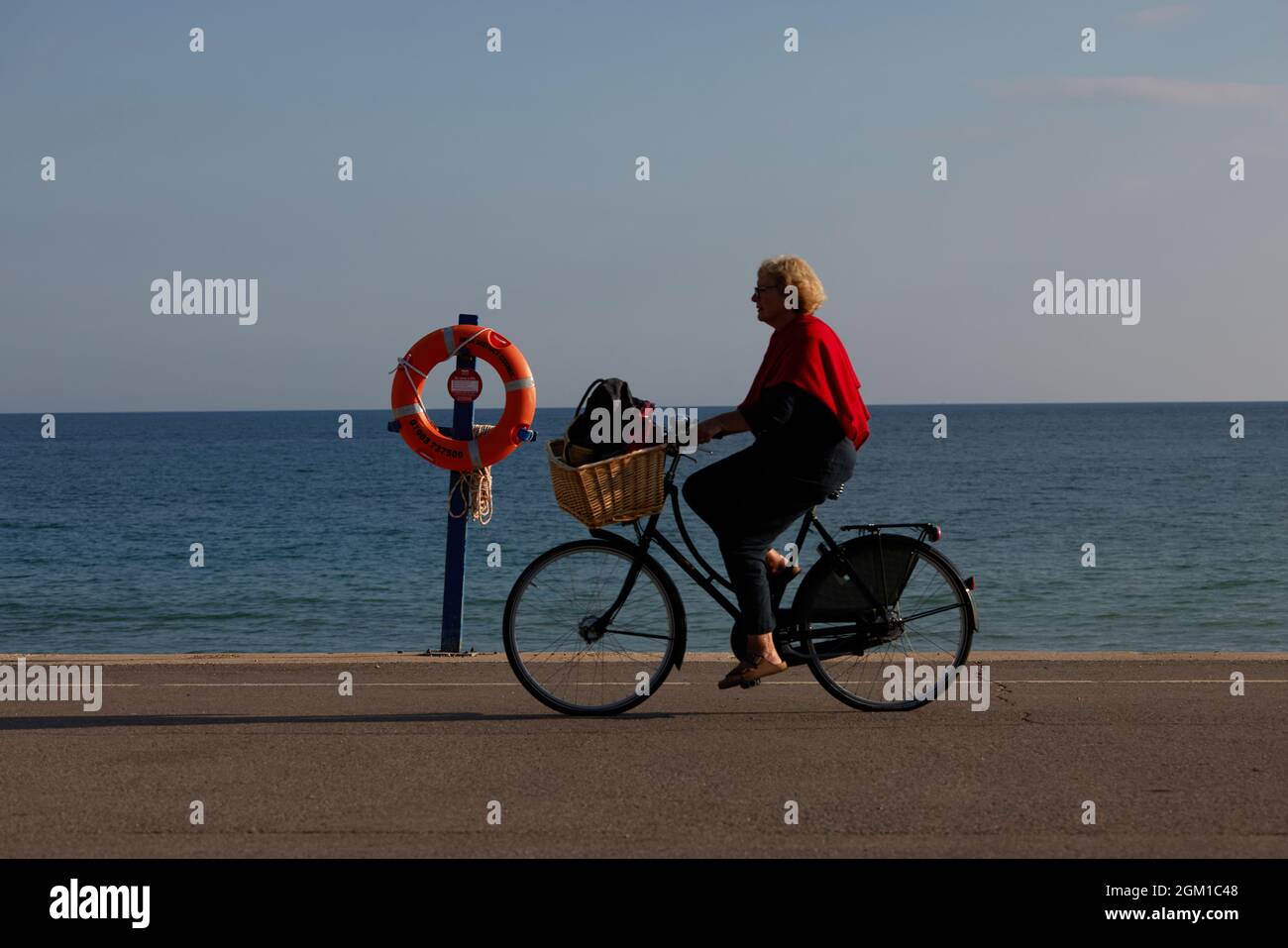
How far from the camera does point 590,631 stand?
21.3ft

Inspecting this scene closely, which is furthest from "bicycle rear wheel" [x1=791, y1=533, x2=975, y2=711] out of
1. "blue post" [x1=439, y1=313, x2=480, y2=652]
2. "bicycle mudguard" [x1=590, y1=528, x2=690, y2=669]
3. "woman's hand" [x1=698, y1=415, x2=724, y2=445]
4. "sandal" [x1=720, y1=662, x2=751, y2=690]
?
"blue post" [x1=439, y1=313, x2=480, y2=652]

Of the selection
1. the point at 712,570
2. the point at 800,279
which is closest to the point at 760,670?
the point at 712,570

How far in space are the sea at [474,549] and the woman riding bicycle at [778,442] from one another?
7.68 meters

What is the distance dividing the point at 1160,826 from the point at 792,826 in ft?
3.71

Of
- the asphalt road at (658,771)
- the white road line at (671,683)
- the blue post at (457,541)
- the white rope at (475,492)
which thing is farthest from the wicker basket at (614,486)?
the white rope at (475,492)

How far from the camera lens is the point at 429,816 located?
481 cm

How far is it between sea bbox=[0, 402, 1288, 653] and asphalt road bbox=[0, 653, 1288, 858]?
7.39m

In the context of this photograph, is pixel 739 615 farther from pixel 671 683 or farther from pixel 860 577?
pixel 671 683

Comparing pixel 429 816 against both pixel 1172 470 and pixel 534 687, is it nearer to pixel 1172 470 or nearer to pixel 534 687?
pixel 534 687

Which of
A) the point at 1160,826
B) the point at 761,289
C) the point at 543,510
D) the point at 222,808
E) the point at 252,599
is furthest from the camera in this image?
the point at 543,510

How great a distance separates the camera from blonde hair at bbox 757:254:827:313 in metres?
6.16

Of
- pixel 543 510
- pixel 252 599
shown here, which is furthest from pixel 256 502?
pixel 252 599

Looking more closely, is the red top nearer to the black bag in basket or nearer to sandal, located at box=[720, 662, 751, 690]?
the black bag in basket
